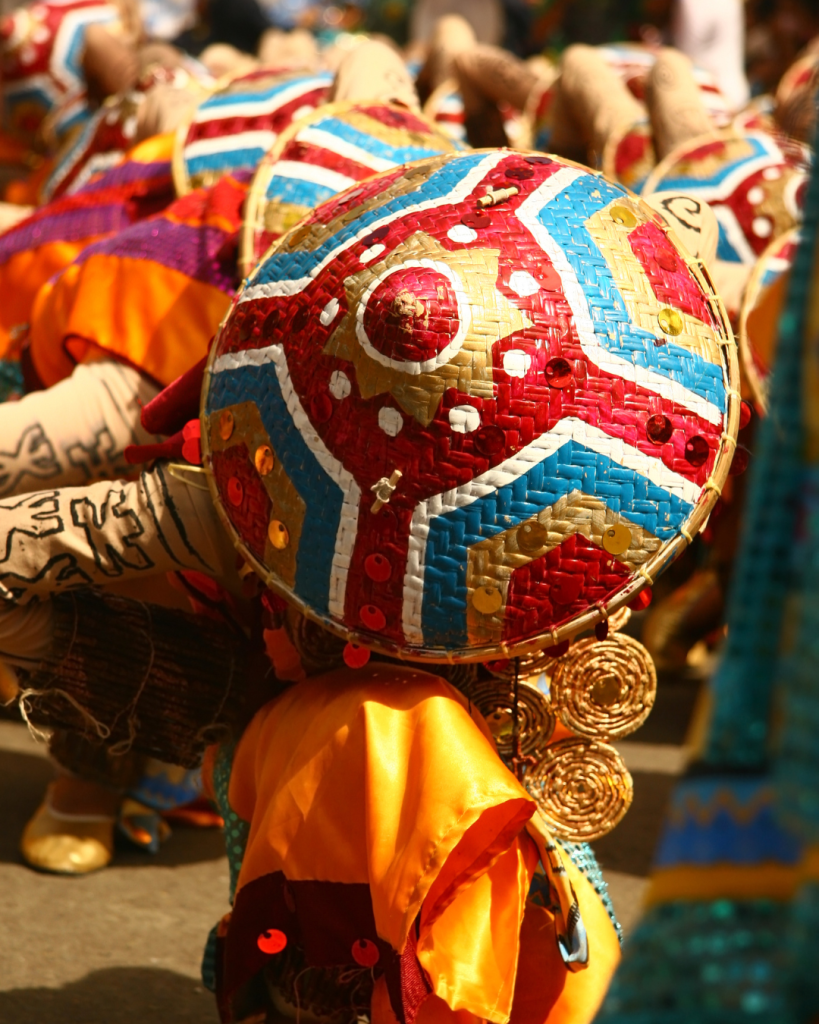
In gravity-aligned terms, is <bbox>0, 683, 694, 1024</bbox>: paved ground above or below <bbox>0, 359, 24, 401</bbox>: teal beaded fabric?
below

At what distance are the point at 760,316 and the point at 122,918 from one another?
1.48m

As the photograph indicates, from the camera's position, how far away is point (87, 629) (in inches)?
68.9

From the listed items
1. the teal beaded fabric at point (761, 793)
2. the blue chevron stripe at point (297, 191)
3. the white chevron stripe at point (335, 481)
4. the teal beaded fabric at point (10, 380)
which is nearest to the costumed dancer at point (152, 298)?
the blue chevron stripe at point (297, 191)

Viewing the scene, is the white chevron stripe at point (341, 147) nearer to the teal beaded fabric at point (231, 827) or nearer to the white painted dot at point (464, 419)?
the white painted dot at point (464, 419)

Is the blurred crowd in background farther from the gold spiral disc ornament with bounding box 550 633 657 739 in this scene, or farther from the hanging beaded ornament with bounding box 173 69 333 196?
the gold spiral disc ornament with bounding box 550 633 657 739

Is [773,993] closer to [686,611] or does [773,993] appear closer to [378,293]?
[378,293]

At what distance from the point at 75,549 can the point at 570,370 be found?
664 millimetres

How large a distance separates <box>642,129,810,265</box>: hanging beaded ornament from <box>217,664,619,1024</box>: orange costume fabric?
1570 mm

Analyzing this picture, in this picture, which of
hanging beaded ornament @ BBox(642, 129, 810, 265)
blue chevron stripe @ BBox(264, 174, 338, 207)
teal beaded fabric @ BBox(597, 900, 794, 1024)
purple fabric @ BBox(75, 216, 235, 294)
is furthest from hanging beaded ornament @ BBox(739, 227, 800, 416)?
teal beaded fabric @ BBox(597, 900, 794, 1024)

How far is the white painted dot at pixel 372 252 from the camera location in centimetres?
145

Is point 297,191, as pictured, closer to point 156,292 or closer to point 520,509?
point 156,292

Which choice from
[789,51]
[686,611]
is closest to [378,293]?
[686,611]

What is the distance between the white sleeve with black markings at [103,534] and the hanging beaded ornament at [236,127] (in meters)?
0.89

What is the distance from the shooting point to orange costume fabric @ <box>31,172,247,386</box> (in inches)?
75.7
